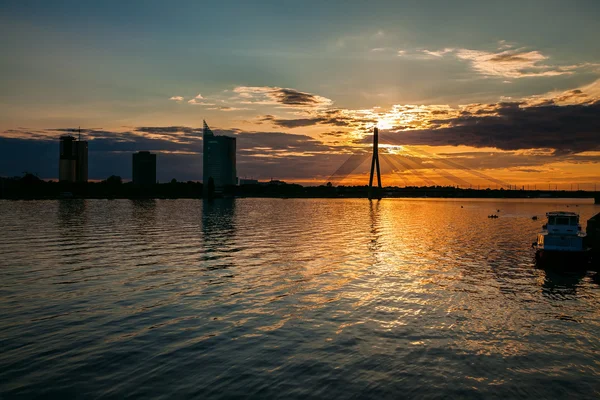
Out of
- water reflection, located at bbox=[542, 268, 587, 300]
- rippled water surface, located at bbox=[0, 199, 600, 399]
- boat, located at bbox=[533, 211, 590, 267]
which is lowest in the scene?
water reflection, located at bbox=[542, 268, 587, 300]

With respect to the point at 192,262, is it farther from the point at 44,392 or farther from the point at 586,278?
the point at 586,278

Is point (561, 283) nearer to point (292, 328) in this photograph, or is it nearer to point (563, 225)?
point (563, 225)

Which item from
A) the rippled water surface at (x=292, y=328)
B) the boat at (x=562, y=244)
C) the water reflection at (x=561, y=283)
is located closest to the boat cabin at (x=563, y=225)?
the boat at (x=562, y=244)

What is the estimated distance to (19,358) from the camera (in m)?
15.6

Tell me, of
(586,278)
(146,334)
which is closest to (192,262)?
(146,334)

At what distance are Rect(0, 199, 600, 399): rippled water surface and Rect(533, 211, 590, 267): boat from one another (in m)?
2.54

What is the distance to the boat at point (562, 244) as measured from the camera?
130 feet

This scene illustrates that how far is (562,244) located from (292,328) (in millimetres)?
32646

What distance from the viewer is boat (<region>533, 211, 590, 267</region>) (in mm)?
39594

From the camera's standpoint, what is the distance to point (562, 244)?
134ft

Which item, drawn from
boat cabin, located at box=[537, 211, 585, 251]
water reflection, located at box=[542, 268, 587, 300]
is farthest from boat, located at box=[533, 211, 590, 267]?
water reflection, located at box=[542, 268, 587, 300]

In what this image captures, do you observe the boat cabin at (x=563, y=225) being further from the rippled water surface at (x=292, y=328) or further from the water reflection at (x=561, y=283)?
the rippled water surface at (x=292, y=328)

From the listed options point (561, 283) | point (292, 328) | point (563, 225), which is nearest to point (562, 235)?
point (563, 225)

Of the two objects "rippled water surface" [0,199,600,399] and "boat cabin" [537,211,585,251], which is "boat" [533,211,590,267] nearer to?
"boat cabin" [537,211,585,251]
